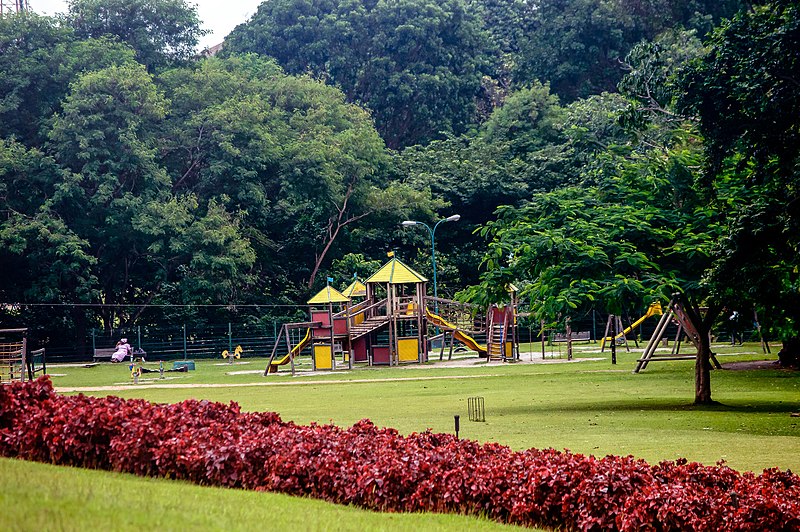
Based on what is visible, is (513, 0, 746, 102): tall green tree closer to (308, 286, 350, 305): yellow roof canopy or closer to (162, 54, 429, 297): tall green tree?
(162, 54, 429, 297): tall green tree

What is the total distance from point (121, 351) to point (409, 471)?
129 ft

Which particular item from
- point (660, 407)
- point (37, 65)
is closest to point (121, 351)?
point (37, 65)

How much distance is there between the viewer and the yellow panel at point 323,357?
132 ft

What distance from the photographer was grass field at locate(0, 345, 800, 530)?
45.3 ft

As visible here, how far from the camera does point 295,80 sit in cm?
5919

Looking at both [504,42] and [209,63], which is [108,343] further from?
[504,42]

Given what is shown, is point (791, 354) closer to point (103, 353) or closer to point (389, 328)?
point (389, 328)

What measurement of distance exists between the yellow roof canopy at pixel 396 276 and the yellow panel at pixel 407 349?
2.51 meters

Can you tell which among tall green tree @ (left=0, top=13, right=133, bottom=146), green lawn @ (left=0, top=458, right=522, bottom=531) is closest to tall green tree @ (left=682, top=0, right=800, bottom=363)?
green lawn @ (left=0, top=458, right=522, bottom=531)

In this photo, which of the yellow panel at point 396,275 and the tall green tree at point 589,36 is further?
the tall green tree at point 589,36

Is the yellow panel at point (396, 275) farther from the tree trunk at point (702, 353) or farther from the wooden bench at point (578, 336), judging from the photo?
the tree trunk at point (702, 353)

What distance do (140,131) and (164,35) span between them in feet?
30.3

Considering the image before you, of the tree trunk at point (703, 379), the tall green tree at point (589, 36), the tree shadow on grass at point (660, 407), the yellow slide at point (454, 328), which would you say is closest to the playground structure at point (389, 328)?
the yellow slide at point (454, 328)

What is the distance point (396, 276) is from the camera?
4200 cm
